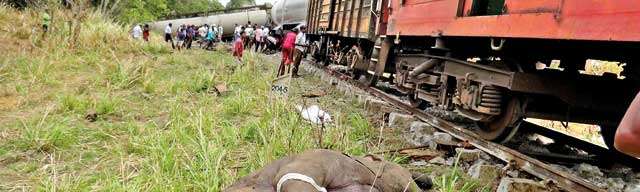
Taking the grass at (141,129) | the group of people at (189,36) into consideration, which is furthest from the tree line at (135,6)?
the grass at (141,129)

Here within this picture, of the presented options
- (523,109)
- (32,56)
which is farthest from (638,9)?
(32,56)

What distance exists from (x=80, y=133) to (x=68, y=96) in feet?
5.34

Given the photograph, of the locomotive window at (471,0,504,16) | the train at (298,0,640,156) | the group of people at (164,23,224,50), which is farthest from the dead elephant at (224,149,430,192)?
the group of people at (164,23,224,50)

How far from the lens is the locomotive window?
224 inches

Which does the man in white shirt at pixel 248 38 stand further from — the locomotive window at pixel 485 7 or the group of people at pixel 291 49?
the locomotive window at pixel 485 7

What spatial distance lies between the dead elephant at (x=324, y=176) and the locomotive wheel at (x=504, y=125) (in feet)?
8.49

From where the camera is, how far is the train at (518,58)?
13.2 ft

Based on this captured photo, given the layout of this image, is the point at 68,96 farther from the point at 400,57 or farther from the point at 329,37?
the point at 329,37

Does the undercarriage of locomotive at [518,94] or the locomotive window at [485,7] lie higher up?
the locomotive window at [485,7]

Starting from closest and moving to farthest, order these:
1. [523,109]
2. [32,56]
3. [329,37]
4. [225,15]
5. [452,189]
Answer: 1. [452,189]
2. [523,109]
3. [32,56]
4. [329,37]
5. [225,15]

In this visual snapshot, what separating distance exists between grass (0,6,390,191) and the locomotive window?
171 cm

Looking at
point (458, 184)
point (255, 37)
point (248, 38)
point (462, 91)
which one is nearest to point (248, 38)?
point (248, 38)

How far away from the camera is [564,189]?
4152mm

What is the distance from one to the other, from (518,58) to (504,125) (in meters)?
0.69
